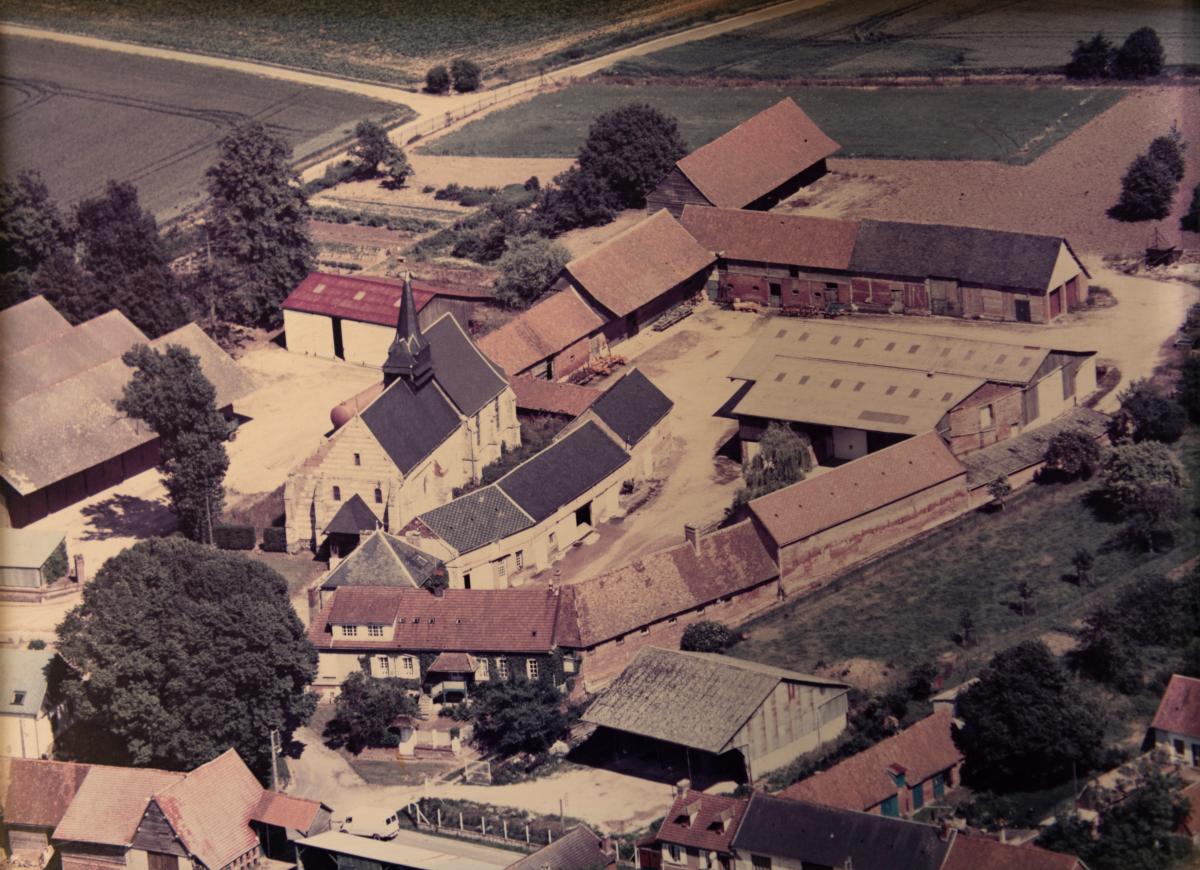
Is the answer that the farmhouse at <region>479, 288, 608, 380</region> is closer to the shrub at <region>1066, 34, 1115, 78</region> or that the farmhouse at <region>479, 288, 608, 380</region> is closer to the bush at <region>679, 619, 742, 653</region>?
the bush at <region>679, 619, 742, 653</region>

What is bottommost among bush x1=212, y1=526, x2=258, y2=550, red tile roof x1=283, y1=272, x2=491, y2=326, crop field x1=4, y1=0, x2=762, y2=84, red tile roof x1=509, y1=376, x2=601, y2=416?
bush x1=212, y1=526, x2=258, y2=550

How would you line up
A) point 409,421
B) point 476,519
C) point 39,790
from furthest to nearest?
point 409,421 → point 476,519 → point 39,790

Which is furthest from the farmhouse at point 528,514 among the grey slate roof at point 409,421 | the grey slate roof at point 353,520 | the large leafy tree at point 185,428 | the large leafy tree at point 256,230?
the large leafy tree at point 256,230

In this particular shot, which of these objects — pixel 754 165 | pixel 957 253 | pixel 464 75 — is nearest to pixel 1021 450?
pixel 957 253

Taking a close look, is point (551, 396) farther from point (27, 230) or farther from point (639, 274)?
point (27, 230)

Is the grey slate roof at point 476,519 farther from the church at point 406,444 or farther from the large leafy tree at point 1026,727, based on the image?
the large leafy tree at point 1026,727

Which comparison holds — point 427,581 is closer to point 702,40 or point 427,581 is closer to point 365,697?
point 365,697

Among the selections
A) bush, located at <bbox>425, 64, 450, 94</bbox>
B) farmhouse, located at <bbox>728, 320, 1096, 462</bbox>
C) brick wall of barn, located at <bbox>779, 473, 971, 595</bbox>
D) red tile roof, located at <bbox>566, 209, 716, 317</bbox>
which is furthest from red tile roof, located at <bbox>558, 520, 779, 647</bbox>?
bush, located at <bbox>425, 64, 450, 94</bbox>
